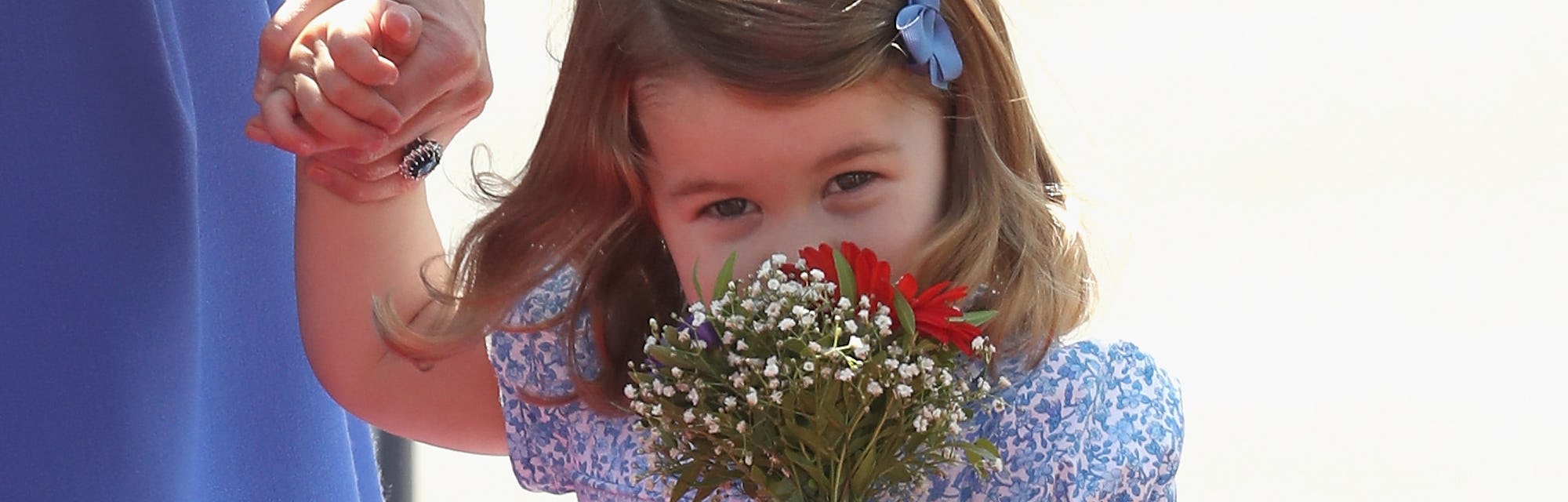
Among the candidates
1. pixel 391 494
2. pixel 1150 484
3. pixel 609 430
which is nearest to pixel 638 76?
pixel 609 430

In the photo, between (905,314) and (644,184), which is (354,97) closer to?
(644,184)

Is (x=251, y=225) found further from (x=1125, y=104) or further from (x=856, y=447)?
(x=1125, y=104)

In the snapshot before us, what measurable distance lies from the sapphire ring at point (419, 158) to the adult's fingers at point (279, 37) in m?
0.19

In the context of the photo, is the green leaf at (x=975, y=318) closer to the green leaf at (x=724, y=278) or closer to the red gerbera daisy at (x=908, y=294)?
the red gerbera daisy at (x=908, y=294)

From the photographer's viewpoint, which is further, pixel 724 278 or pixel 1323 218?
pixel 1323 218

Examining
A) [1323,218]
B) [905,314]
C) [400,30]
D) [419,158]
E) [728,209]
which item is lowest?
[1323,218]

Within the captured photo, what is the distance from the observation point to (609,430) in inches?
78.2

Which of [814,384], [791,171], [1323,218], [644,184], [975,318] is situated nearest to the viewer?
[814,384]

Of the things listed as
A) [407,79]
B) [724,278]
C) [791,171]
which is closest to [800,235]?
[791,171]

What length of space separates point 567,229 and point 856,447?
59cm

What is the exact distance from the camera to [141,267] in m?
1.63

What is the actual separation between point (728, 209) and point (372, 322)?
447mm

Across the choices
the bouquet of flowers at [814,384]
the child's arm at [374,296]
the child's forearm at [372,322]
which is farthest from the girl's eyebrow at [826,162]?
the child's forearm at [372,322]

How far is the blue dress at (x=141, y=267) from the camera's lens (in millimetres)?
1540
